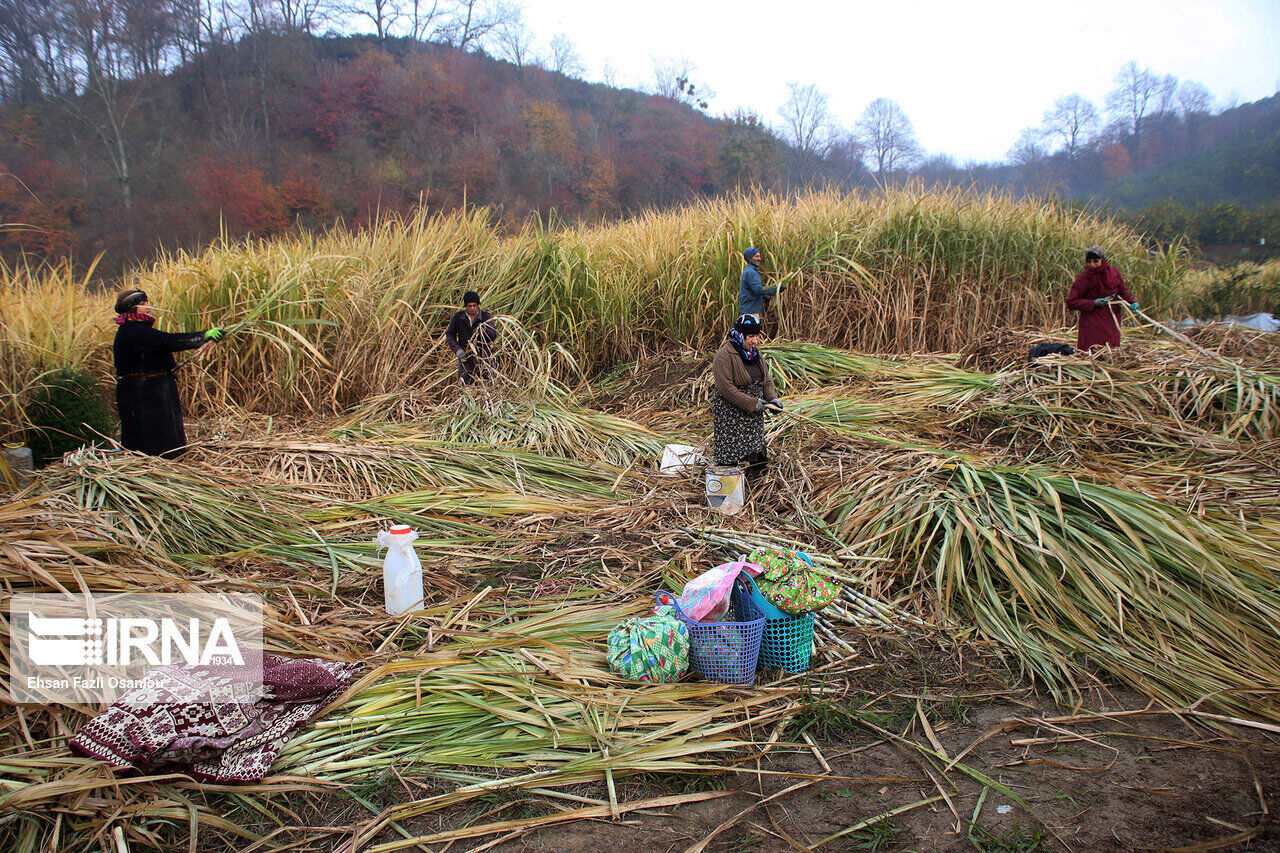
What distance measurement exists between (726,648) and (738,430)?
188cm

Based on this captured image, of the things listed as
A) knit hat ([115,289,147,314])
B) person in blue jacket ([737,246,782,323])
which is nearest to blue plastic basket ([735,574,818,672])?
knit hat ([115,289,147,314])

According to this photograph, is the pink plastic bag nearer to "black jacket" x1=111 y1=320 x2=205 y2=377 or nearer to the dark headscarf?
the dark headscarf

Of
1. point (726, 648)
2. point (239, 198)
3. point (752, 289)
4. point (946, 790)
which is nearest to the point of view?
point (946, 790)

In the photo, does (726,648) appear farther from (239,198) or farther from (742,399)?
(239,198)

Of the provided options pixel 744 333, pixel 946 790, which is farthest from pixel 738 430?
pixel 946 790

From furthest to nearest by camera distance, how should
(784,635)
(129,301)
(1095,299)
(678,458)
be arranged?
(1095,299)
(678,458)
(129,301)
(784,635)

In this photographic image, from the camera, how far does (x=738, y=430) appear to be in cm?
399

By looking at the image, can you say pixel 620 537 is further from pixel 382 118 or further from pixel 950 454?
pixel 382 118

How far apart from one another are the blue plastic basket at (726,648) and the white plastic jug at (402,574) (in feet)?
3.51

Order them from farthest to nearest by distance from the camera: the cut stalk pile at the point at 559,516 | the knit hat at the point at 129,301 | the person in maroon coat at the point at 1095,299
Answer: the person in maroon coat at the point at 1095,299
the knit hat at the point at 129,301
the cut stalk pile at the point at 559,516

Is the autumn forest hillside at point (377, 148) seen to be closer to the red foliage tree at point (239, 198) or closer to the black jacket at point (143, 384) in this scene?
the red foliage tree at point (239, 198)

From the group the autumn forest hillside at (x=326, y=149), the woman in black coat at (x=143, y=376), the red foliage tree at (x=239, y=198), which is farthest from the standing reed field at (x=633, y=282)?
the red foliage tree at (x=239, y=198)

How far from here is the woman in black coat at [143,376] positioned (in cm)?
421

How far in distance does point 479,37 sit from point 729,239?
29.9 m
